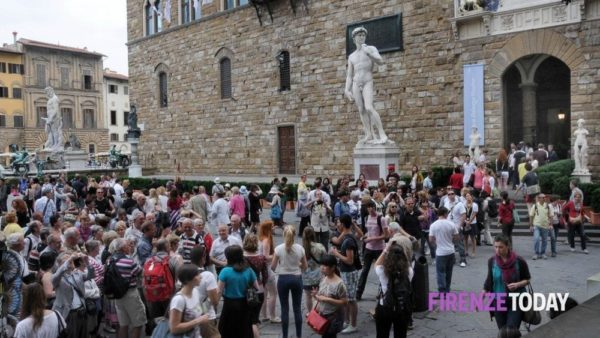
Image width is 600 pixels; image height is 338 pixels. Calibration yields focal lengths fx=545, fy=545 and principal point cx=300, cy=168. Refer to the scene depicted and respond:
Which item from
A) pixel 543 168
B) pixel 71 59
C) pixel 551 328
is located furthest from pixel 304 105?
pixel 71 59

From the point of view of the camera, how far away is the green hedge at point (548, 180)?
13.4 meters

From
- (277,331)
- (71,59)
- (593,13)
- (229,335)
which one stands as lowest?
(277,331)

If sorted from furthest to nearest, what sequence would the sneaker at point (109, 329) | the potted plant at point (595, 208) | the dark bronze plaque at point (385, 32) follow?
the dark bronze plaque at point (385, 32)
the potted plant at point (595, 208)
the sneaker at point (109, 329)

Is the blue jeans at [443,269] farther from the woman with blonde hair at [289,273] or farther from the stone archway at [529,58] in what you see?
the stone archway at [529,58]

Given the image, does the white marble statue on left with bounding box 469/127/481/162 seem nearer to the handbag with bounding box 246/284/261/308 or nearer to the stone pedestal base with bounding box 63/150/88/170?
the handbag with bounding box 246/284/261/308

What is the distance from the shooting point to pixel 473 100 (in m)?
17.4

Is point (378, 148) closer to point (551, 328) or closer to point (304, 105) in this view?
point (304, 105)

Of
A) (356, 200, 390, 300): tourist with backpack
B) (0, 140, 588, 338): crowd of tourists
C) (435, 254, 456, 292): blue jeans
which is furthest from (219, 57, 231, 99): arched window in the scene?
(435, 254, 456, 292): blue jeans

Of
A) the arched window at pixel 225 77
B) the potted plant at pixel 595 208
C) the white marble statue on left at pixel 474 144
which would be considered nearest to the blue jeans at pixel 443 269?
the potted plant at pixel 595 208

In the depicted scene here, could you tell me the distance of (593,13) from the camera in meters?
15.0

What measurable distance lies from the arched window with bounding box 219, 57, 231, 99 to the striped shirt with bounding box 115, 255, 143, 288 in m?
20.7

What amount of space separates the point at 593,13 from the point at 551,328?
45.9 feet

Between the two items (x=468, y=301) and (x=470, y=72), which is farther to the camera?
(x=470, y=72)

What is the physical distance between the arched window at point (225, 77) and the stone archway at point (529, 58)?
507 inches
